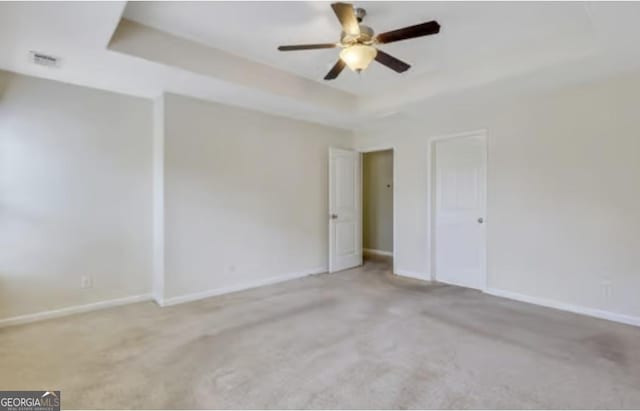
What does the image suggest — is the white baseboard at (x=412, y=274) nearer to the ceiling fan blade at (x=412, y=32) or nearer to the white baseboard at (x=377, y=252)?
the white baseboard at (x=377, y=252)

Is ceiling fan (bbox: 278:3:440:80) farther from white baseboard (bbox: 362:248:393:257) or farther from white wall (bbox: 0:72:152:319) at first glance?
white baseboard (bbox: 362:248:393:257)

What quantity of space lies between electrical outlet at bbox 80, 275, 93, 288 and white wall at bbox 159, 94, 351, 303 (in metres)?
0.79

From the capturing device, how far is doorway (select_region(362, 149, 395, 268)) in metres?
7.39

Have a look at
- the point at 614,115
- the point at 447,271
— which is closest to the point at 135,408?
Result: the point at 447,271

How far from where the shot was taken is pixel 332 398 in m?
2.22

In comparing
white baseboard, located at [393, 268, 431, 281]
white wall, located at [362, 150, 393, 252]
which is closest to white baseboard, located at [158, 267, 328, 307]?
white baseboard, located at [393, 268, 431, 281]

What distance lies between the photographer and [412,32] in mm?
2418

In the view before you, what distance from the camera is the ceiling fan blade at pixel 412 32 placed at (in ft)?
7.64

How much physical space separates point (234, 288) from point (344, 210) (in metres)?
2.29

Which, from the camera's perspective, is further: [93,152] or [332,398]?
[93,152]

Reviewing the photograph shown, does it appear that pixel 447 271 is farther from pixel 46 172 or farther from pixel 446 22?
pixel 46 172

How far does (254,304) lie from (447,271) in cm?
282

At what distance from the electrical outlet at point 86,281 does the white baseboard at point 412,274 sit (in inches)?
164

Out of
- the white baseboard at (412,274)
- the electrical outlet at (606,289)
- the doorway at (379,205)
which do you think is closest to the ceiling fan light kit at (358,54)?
the electrical outlet at (606,289)
